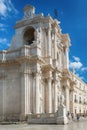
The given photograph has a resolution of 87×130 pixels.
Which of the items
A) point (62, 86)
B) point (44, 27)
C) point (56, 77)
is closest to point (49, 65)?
point (56, 77)

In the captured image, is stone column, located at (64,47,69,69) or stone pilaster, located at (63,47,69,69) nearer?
stone pilaster, located at (63,47,69,69)

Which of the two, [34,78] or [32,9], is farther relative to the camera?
[32,9]

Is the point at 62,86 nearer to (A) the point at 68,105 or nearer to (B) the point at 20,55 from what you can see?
(A) the point at 68,105

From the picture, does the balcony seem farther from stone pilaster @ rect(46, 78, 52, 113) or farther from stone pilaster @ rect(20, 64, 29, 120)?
stone pilaster @ rect(46, 78, 52, 113)

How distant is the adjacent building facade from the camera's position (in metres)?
34.1

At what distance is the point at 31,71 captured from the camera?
113ft

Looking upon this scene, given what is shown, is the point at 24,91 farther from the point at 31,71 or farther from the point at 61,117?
the point at 61,117

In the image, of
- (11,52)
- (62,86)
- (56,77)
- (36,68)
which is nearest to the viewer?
(36,68)

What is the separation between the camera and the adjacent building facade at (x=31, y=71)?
34.1m

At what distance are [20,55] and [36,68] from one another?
2.94m

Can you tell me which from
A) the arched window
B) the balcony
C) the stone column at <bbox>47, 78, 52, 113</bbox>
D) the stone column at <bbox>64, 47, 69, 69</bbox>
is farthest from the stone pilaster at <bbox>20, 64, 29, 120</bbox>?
the stone column at <bbox>64, 47, 69, 69</bbox>

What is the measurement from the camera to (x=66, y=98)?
46750 millimetres

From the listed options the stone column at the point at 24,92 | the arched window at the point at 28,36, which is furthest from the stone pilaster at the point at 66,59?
the stone column at the point at 24,92

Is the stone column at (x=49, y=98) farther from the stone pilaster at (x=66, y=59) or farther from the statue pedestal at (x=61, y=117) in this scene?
the stone pilaster at (x=66, y=59)
